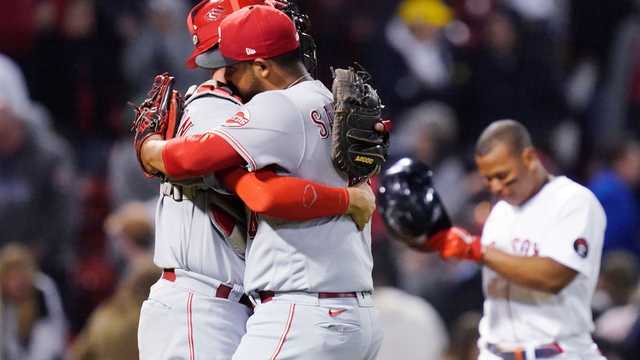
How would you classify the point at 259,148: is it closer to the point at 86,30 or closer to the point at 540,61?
the point at 86,30

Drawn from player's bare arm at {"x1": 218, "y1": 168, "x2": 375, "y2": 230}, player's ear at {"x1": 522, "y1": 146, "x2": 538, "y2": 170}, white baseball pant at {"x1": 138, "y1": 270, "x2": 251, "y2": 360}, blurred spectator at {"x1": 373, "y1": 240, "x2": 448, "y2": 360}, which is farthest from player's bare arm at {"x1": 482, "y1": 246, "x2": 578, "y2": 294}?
blurred spectator at {"x1": 373, "y1": 240, "x2": 448, "y2": 360}

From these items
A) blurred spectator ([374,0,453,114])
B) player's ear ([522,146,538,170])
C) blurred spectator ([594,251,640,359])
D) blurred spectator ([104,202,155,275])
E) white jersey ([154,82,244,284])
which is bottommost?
blurred spectator ([594,251,640,359])

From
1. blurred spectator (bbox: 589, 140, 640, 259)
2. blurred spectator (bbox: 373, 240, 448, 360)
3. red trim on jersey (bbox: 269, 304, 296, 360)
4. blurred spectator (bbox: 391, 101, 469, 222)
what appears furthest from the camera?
blurred spectator (bbox: 391, 101, 469, 222)

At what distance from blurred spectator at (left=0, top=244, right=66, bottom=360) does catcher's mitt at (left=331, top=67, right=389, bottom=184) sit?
4.54 meters

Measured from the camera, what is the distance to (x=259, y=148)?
537 centimetres

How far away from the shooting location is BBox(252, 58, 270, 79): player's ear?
5582mm

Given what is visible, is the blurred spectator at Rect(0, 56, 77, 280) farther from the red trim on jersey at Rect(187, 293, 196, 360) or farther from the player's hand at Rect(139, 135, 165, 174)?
the red trim on jersey at Rect(187, 293, 196, 360)

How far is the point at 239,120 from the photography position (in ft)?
17.8

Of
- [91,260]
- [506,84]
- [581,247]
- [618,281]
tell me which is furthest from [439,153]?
[581,247]

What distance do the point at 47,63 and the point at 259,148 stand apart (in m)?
6.84

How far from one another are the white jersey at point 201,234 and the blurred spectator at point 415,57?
7017 millimetres

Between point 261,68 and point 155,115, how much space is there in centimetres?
53

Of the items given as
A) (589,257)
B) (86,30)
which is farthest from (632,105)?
(589,257)

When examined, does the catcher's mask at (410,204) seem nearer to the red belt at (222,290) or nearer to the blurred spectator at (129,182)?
the red belt at (222,290)
